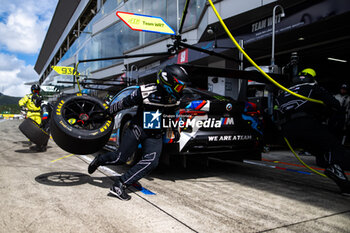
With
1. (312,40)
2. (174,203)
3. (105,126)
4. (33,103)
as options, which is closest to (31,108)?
(33,103)

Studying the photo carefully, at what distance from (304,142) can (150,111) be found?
6.72 feet

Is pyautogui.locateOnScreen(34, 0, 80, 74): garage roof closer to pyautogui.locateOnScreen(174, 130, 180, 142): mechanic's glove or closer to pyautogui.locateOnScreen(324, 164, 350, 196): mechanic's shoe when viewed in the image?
pyautogui.locateOnScreen(174, 130, 180, 142): mechanic's glove

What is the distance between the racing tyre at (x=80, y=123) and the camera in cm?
345

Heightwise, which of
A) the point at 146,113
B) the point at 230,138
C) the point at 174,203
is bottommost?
the point at 174,203

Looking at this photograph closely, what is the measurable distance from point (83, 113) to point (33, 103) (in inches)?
189

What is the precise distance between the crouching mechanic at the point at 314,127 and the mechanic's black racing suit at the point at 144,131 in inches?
61.2

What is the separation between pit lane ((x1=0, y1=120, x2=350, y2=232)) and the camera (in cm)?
229

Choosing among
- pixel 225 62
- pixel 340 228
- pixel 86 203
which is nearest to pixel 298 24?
pixel 225 62

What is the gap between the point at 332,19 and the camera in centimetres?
672

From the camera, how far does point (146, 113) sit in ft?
10.8

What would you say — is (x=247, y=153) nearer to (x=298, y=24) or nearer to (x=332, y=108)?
(x=332, y=108)

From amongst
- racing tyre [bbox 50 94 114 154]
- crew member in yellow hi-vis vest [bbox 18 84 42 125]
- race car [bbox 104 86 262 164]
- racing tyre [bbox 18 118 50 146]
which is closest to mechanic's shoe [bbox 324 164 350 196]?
race car [bbox 104 86 262 164]

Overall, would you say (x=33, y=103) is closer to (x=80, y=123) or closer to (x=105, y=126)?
(x=80, y=123)

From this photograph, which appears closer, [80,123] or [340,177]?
[340,177]
